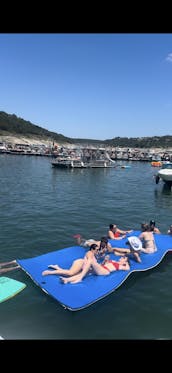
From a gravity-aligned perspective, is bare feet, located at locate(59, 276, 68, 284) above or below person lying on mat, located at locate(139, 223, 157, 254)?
below

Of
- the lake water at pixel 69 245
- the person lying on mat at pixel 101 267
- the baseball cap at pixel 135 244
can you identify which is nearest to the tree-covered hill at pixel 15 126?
the lake water at pixel 69 245

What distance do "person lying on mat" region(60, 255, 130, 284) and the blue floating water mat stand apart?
144 mm

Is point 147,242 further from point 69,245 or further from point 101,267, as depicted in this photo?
point 69,245

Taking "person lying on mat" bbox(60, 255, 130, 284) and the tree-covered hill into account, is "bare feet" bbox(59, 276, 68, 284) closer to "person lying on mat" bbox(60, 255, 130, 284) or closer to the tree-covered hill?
"person lying on mat" bbox(60, 255, 130, 284)

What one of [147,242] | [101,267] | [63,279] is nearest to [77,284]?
[63,279]

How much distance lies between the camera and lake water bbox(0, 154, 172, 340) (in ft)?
28.9

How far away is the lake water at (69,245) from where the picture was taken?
28.9ft

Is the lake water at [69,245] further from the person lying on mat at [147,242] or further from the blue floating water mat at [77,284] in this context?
the person lying on mat at [147,242]

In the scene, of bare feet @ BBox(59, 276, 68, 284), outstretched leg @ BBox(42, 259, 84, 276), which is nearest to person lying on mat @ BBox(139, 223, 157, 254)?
outstretched leg @ BBox(42, 259, 84, 276)

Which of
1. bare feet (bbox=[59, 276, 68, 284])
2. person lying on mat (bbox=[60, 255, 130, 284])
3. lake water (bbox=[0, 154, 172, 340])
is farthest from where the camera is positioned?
person lying on mat (bbox=[60, 255, 130, 284])
